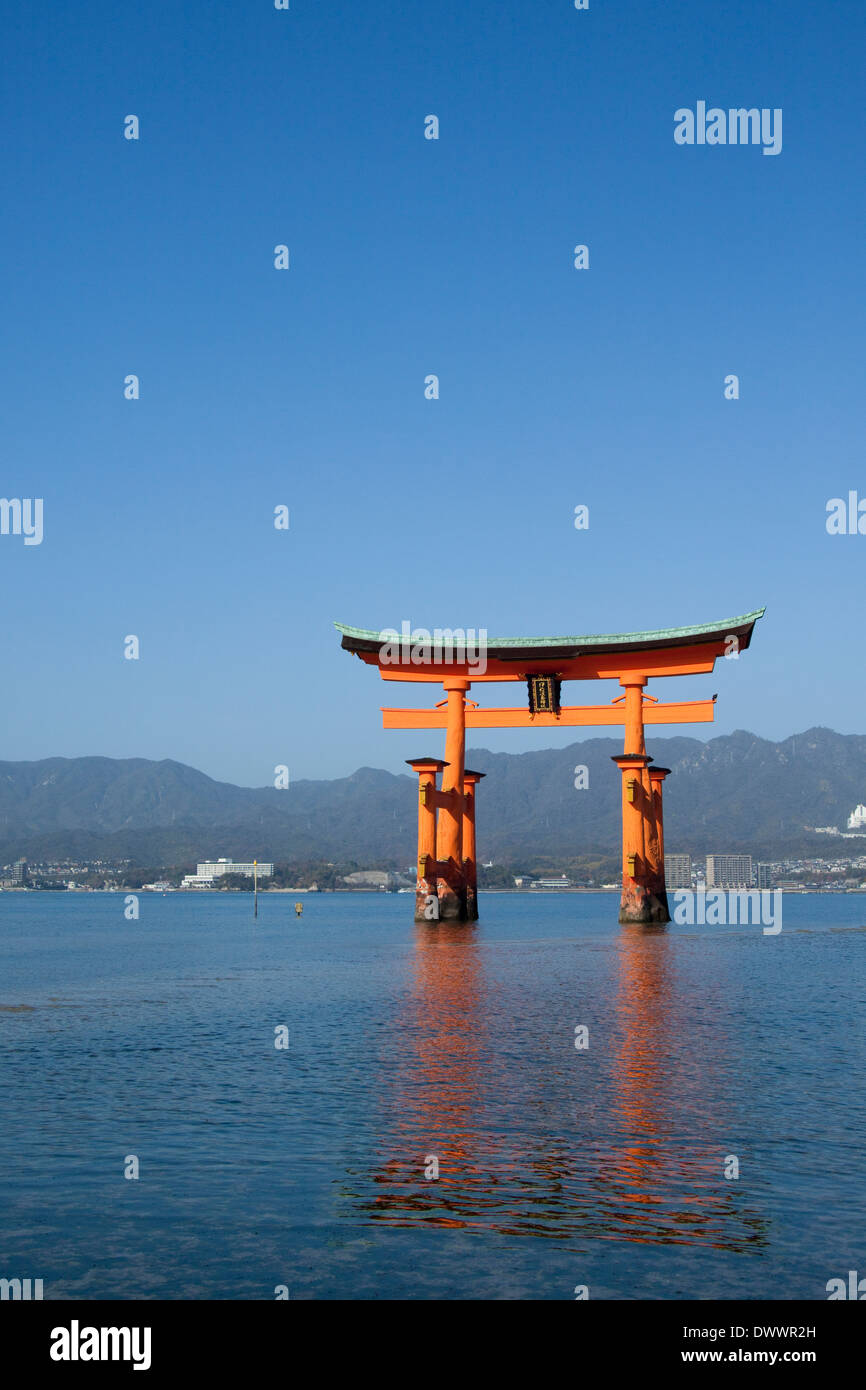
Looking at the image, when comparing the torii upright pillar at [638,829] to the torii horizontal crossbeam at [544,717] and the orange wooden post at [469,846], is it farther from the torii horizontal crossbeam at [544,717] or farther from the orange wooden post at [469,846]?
the orange wooden post at [469,846]

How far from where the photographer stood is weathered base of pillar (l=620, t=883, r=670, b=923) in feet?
177

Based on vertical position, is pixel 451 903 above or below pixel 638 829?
below

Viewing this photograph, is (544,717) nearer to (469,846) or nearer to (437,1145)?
(469,846)

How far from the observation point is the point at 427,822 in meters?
53.7

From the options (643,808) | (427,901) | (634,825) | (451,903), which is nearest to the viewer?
(634,825)

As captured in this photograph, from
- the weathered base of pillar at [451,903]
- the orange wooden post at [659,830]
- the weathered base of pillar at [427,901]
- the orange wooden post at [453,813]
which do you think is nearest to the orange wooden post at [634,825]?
the orange wooden post at [659,830]

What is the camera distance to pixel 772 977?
110 ft

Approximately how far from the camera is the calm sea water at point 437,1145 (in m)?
7.96

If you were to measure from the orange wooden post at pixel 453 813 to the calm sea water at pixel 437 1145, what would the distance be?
2495cm

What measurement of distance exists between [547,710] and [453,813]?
717 cm

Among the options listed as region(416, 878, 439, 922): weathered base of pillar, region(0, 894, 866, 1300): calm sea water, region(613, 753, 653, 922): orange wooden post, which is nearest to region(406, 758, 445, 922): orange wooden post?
region(416, 878, 439, 922): weathered base of pillar

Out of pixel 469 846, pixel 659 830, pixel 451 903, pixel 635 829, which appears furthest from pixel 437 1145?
pixel 469 846
